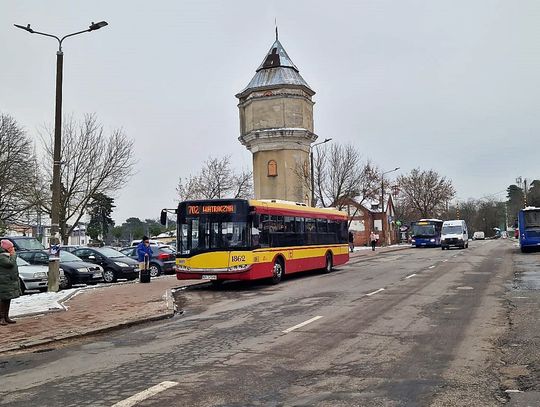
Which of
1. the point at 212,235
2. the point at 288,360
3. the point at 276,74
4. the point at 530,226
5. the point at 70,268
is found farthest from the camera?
the point at 276,74

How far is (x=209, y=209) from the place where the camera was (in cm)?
1795

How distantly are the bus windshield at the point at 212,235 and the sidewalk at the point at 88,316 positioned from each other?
5.75ft

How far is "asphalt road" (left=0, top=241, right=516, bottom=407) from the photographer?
5.68 metres

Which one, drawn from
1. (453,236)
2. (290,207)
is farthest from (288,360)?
(453,236)

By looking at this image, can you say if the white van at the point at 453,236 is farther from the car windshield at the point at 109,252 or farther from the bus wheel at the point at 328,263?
the car windshield at the point at 109,252

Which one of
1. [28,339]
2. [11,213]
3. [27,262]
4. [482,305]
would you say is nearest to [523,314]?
[482,305]

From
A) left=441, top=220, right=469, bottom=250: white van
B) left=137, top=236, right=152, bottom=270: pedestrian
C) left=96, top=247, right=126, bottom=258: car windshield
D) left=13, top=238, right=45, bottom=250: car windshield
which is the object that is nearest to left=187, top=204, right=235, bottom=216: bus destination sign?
left=137, top=236, right=152, bottom=270: pedestrian

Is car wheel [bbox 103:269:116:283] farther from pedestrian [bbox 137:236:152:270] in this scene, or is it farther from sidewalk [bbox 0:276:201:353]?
sidewalk [bbox 0:276:201:353]

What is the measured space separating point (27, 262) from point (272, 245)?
8600 mm

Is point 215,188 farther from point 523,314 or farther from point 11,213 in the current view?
point 523,314

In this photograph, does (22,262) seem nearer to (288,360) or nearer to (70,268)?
(70,268)

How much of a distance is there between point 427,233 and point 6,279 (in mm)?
48483

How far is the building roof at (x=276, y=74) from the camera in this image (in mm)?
45875

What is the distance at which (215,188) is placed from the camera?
177 feet
